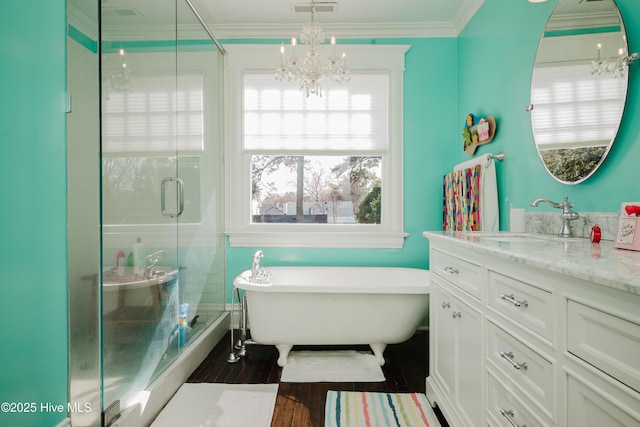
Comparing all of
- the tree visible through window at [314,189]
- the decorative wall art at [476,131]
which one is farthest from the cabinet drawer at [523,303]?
the tree visible through window at [314,189]

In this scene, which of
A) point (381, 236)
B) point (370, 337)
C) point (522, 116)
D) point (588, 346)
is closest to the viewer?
point (588, 346)

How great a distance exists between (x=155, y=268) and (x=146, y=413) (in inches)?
29.1

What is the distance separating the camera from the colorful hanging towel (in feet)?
7.52

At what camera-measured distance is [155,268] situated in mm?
1845

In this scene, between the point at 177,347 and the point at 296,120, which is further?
the point at 296,120

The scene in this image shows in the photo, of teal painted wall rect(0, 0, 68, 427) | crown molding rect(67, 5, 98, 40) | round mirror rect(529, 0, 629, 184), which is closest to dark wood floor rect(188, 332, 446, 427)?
teal painted wall rect(0, 0, 68, 427)

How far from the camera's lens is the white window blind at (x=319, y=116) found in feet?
9.82

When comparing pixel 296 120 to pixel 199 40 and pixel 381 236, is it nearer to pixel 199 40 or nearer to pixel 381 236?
pixel 199 40

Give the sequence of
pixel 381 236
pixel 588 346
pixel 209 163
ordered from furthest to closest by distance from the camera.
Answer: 1. pixel 381 236
2. pixel 209 163
3. pixel 588 346

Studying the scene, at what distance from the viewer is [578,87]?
148 centimetres

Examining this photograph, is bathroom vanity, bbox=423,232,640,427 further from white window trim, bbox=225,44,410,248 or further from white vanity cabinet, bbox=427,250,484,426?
white window trim, bbox=225,44,410,248

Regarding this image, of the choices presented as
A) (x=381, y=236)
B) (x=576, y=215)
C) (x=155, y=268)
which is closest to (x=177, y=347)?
(x=155, y=268)

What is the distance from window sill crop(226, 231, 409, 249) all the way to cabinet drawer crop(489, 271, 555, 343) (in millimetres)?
1722

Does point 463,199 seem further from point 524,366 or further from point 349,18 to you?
point 349,18
